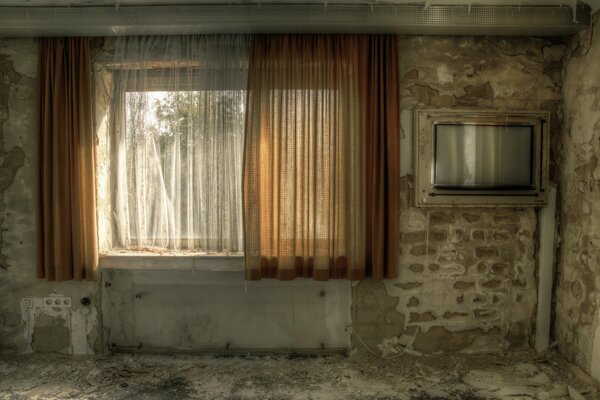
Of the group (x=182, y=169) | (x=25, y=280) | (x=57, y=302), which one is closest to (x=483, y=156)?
(x=182, y=169)

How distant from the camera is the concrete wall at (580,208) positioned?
7.11 ft

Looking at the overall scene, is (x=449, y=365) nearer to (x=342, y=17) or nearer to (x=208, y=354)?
(x=208, y=354)

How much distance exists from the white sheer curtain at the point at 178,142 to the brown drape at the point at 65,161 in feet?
0.57

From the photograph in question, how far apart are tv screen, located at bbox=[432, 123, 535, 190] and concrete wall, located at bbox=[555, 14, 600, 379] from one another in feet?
0.77

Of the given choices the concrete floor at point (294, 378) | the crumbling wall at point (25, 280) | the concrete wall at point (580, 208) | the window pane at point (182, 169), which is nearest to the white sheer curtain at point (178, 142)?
the window pane at point (182, 169)

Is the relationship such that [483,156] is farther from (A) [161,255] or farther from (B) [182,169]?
(A) [161,255]

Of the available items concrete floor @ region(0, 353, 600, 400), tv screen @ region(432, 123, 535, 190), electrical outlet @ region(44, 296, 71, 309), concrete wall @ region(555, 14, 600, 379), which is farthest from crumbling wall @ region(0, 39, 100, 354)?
concrete wall @ region(555, 14, 600, 379)

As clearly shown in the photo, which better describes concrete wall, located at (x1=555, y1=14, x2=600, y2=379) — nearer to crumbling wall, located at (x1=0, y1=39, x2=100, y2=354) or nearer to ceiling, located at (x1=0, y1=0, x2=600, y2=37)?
ceiling, located at (x1=0, y1=0, x2=600, y2=37)

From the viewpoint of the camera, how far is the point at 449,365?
2426 mm

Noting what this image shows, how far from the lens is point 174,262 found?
8.10ft

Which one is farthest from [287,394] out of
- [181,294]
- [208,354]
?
[181,294]

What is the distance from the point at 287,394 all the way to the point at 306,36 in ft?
7.30

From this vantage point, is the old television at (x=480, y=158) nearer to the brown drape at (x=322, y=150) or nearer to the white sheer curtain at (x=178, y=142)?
the brown drape at (x=322, y=150)

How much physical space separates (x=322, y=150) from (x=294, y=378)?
146cm
